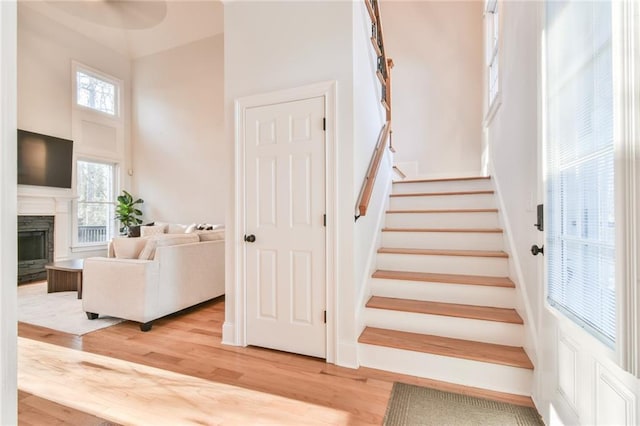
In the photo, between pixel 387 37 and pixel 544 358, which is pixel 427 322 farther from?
pixel 387 37

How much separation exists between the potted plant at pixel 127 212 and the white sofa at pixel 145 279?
361 centimetres

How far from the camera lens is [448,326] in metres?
2.28

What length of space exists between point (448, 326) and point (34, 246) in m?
6.99

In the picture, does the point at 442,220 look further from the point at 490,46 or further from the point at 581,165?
the point at 490,46

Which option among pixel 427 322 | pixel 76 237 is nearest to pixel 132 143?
pixel 76 237

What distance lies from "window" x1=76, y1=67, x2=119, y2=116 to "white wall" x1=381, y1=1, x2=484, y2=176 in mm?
6173

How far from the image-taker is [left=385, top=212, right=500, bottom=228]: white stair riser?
3.07 metres

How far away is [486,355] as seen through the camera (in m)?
2.02

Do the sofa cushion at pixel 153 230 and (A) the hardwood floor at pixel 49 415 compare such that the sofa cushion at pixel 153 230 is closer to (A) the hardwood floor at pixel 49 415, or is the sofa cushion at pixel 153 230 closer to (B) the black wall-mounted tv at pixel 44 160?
(B) the black wall-mounted tv at pixel 44 160

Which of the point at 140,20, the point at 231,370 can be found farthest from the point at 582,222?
the point at 140,20

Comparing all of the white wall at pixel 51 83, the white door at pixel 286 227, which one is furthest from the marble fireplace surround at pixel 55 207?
the white door at pixel 286 227

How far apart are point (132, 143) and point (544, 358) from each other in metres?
8.38

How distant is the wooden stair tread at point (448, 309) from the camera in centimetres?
219

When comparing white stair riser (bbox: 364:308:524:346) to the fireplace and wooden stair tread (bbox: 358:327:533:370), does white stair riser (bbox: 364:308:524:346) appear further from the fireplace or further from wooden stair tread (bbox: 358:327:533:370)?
the fireplace
